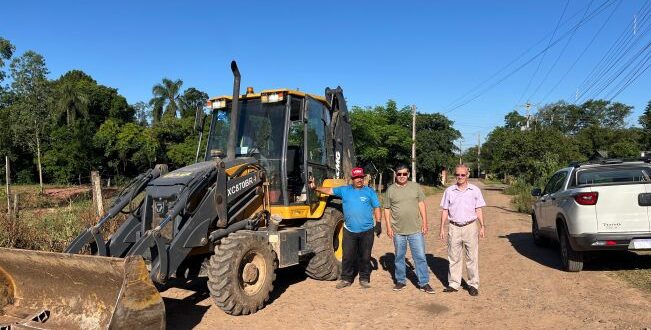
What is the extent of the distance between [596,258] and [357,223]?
4959 mm

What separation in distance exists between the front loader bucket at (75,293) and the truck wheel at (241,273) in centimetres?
94

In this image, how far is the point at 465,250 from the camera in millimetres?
7012

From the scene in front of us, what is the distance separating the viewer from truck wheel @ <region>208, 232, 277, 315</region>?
5.82 metres

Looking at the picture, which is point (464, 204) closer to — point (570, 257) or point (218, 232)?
point (570, 257)

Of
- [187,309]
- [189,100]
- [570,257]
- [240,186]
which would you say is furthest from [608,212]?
[189,100]

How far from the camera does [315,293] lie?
24.1 ft

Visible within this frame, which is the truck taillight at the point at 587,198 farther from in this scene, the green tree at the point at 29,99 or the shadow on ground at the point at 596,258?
the green tree at the point at 29,99

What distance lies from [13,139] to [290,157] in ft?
135

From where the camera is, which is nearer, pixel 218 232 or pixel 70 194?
pixel 218 232

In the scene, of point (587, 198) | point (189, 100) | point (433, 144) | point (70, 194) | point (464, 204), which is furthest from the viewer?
point (189, 100)

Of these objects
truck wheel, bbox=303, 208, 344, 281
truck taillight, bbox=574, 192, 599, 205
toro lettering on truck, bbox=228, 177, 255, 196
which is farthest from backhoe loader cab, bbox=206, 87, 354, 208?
truck taillight, bbox=574, 192, 599, 205

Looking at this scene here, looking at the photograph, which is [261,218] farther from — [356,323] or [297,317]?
[356,323]

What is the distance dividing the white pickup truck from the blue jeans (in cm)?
248

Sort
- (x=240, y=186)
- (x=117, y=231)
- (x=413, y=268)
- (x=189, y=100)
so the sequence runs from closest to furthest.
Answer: (x=117, y=231)
(x=240, y=186)
(x=413, y=268)
(x=189, y=100)
